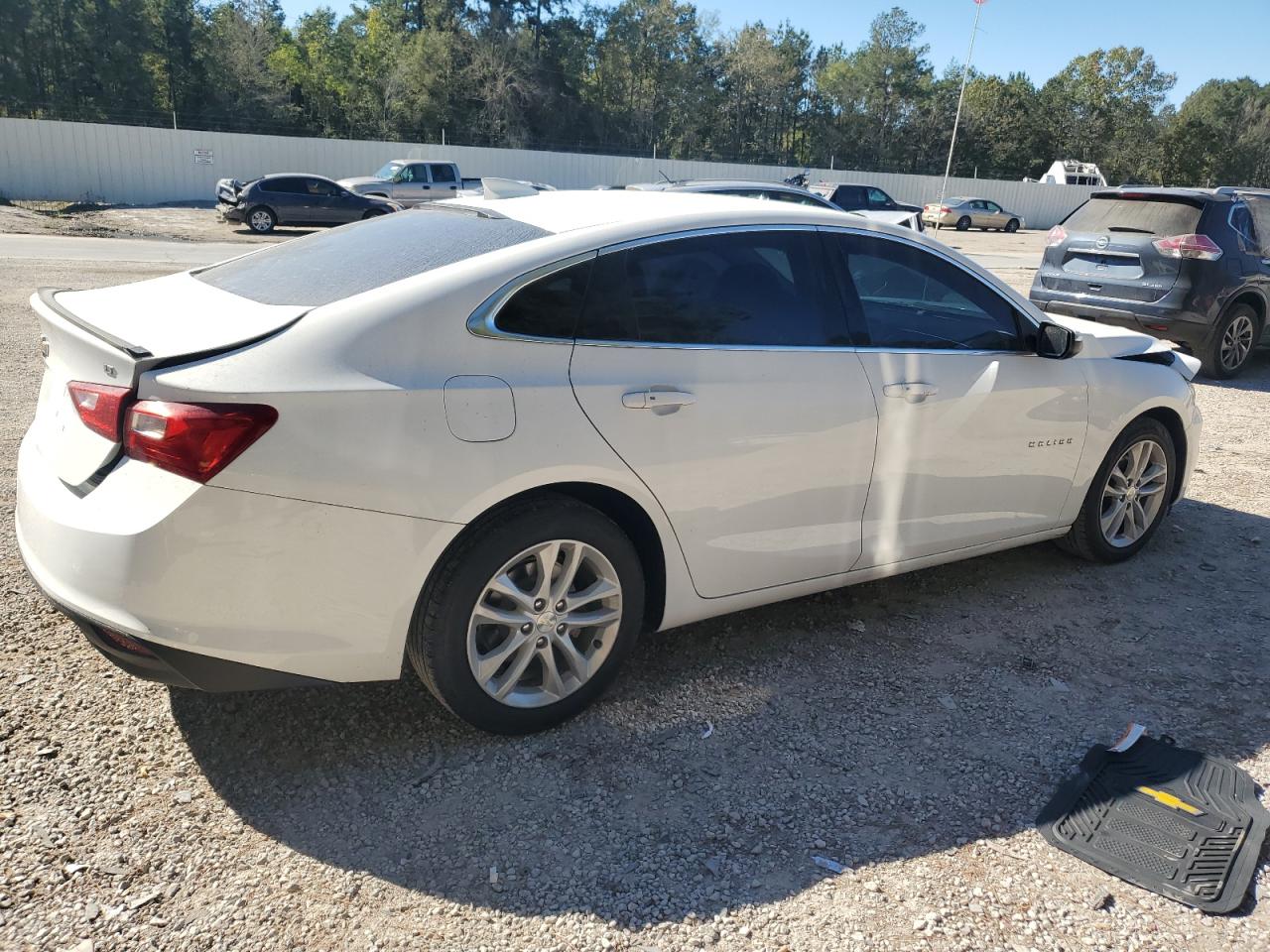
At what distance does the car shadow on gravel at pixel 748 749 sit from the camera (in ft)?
8.46

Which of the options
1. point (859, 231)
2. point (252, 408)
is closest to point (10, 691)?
point (252, 408)

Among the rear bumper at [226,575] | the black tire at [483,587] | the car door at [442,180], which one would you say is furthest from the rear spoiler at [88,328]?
the car door at [442,180]

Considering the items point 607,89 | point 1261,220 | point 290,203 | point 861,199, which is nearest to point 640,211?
point 1261,220

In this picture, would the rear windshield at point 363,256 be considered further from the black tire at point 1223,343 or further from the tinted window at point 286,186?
the tinted window at point 286,186

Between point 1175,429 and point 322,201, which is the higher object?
point 1175,429

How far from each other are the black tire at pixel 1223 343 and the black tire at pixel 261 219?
21380mm

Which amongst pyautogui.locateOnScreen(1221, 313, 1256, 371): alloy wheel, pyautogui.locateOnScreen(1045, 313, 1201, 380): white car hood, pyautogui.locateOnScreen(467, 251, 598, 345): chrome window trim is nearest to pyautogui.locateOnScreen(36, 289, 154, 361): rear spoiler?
pyautogui.locateOnScreen(467, 251, 598, 345): chrome window trim

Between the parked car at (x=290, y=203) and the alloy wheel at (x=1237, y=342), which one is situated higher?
the alloy wheel at (x=1237, y=342)

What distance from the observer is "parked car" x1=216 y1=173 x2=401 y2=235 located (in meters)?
23.9

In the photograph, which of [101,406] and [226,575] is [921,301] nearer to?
[226,575]

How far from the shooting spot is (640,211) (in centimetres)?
331

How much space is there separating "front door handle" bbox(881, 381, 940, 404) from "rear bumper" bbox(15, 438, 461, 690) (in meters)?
1.78

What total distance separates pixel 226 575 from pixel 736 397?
164cm

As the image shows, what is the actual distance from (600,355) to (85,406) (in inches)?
56.7
